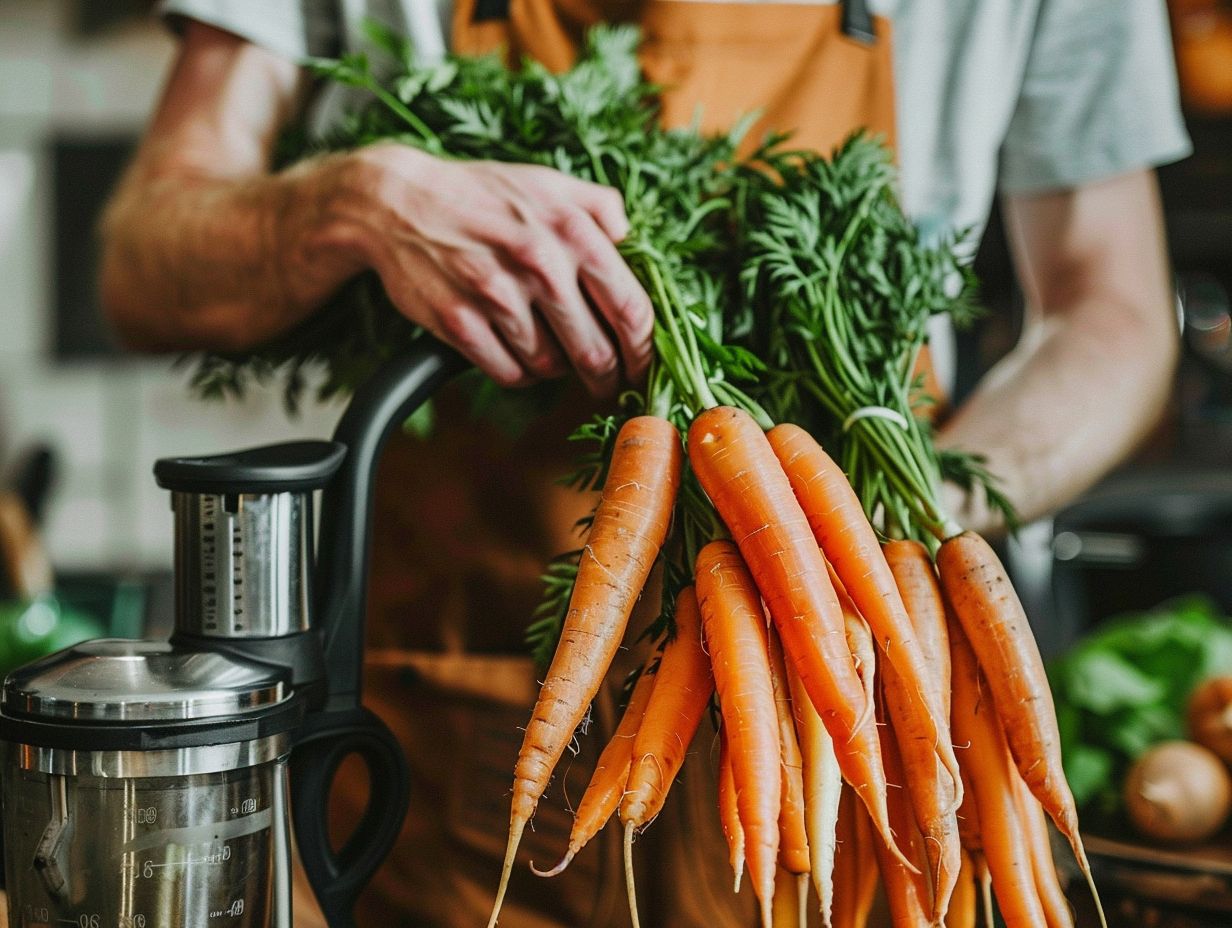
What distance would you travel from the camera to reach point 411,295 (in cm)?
74

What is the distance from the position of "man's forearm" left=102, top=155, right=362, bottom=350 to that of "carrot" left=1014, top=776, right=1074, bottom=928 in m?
0.59

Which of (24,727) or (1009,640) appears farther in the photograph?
(1009,640)

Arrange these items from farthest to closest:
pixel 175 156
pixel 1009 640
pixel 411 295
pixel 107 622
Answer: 1. pixel 107 622
2. pixel 175 156
3. pixel 411 295
4. pixel 1009 640

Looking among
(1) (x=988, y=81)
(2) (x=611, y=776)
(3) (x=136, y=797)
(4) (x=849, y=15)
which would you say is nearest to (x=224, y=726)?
(3) (x=136, y=797)

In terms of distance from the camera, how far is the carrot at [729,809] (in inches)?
23.0

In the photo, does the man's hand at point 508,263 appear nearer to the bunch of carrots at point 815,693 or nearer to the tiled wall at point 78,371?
the bunch of carrots at point 815,693

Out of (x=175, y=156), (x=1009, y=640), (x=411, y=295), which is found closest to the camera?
(x=1009, y=640)

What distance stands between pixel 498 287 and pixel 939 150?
0.56 meters

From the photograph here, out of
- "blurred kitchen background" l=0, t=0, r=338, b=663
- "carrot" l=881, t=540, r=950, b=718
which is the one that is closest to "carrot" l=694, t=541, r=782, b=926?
"carrot" l=881, t=540, r=950, b=718

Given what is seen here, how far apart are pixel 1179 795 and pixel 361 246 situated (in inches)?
37.2

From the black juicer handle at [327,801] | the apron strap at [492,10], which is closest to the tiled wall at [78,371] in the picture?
the apron strap at [492,10]

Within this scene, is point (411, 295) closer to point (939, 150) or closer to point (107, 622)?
point (939, 150)

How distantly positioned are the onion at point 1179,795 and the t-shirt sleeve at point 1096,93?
2.03ft

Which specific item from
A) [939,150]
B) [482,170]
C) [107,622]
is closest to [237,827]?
[482,170]
